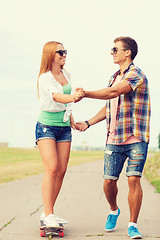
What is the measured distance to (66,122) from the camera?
18.0 ft

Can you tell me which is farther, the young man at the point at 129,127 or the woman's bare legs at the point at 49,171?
the woman's bare legs at the point at 49,171

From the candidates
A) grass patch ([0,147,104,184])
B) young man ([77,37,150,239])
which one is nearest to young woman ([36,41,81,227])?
young man ([77,37,150,239])

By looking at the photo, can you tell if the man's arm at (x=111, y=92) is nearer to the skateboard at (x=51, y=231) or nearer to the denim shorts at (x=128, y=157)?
the denim shorts at (x=128, y=157)

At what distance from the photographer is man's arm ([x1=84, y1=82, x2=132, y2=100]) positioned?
496cm

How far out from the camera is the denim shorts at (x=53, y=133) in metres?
5.36

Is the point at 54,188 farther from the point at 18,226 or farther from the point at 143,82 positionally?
the point at 143,82

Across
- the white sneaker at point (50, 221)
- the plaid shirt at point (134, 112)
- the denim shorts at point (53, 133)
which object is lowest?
the white sneaker at point (50, 221)

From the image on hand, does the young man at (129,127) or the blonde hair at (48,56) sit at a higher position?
the blonde hair at (48,56)

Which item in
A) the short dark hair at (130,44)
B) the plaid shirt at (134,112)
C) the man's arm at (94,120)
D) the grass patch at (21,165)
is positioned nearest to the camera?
the plaid shirt at (134,112)

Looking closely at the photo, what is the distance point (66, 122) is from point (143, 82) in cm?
106

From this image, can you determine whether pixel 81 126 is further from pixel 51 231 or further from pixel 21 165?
pixel 21 165

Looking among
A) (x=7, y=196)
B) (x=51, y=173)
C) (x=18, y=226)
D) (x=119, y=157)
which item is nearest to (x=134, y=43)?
(x=119, y=157)

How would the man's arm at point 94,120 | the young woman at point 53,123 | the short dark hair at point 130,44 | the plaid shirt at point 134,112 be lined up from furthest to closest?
the man's arm at point 94,120
the short dark hair at point 130,44
the young woman at point 53,123
the plaid shirt at point 134,112

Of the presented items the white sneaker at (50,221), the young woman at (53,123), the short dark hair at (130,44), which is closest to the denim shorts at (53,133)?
the young woman at (53,123)
